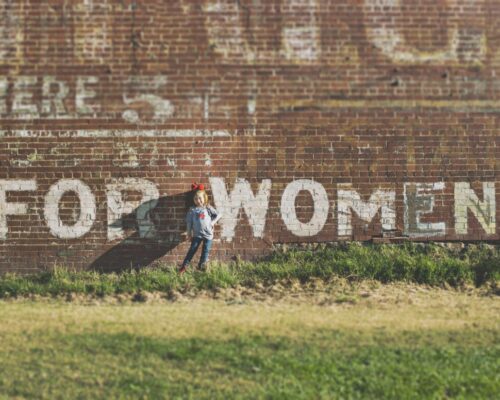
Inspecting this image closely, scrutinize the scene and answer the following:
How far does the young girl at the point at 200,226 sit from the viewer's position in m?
8.39

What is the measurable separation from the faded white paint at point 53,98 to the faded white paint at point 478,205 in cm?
580

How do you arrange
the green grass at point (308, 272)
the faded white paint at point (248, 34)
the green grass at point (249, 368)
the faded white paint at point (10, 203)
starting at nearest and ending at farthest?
the green grass at point (249, 368)
the green grass at point (308, 272)
the faded white paint at point (10, 203)
the faded white paint at point (248, 34)

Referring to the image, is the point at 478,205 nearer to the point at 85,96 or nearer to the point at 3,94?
the point at 85,96

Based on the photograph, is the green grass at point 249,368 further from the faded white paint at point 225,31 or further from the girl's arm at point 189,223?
the faded white paint at point 225,31

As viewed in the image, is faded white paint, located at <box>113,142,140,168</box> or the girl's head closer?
the girl's head

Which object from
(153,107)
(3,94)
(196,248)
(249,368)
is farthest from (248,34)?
(249,368)

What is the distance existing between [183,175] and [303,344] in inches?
147

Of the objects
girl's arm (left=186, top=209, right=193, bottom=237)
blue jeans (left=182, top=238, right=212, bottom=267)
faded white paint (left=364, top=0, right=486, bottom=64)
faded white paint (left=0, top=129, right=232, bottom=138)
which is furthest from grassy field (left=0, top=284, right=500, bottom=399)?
faded white paint (left=364, top=0, right=486, bottom=64)

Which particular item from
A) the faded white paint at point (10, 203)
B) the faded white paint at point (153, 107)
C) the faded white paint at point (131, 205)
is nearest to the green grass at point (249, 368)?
the faded white paint at point (131, 205)

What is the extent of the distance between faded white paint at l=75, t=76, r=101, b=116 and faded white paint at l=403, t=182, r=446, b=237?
15.2ft

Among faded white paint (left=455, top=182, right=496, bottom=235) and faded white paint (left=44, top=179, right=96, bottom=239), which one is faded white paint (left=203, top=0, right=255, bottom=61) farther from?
faded white paint (left=455, top=182, right=496, bottom=235)

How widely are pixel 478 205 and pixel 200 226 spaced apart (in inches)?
158

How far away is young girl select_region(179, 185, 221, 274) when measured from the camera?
8.39m

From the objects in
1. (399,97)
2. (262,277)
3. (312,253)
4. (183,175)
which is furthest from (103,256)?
(399,97)
